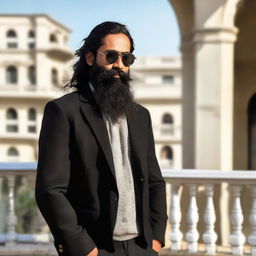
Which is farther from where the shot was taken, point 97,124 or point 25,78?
point 25,78

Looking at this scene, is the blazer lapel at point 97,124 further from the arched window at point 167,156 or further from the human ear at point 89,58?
the arched window at point 167,156

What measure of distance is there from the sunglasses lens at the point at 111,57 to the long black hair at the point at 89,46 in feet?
0.25

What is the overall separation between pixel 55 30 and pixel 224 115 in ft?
173

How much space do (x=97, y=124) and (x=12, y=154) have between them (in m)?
53.8

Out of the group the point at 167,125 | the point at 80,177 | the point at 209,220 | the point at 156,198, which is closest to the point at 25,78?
the point at 167,125

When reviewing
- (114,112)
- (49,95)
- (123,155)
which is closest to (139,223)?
(123,155)

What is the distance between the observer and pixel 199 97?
8.20m

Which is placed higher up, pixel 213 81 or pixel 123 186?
pixel 213 81

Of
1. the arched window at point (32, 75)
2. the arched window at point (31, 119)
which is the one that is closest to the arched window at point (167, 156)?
the arched window at point (31, 119)

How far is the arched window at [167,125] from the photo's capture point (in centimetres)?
5800

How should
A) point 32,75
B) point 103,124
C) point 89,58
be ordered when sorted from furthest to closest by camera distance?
point 32,75, point 89,58, point 103,124

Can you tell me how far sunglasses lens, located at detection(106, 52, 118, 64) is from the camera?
2.64 meters

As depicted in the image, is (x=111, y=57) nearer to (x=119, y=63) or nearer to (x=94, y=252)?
(x=119, y=63)

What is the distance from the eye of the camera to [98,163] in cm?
261
